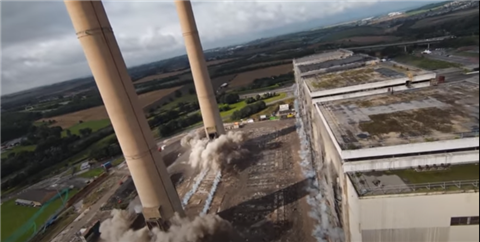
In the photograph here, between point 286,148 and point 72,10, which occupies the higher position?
point 72,10

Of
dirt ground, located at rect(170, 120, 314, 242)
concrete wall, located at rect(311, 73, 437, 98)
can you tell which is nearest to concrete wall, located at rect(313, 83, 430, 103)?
concrete wall, located at rect(311, 73, 437, 98)

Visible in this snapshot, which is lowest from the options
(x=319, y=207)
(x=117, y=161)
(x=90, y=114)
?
(x=319, y=207)

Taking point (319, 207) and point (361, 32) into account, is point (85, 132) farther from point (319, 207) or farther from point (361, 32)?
point (361, 32)

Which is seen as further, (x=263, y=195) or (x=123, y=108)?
(x=263, y=195)

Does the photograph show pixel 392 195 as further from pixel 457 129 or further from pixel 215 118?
pixel 215 118

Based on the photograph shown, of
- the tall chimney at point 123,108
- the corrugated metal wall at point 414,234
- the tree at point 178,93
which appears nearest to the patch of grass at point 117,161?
the tall chimney at point 123,108

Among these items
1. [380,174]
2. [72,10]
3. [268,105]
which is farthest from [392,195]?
[268,105]

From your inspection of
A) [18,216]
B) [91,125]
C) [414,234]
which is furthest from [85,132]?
[414,234]

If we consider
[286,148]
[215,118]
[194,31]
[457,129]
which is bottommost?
[286,148]

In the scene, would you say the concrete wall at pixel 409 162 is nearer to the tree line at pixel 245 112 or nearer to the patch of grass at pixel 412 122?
the patch of grass at pixel 412 122
